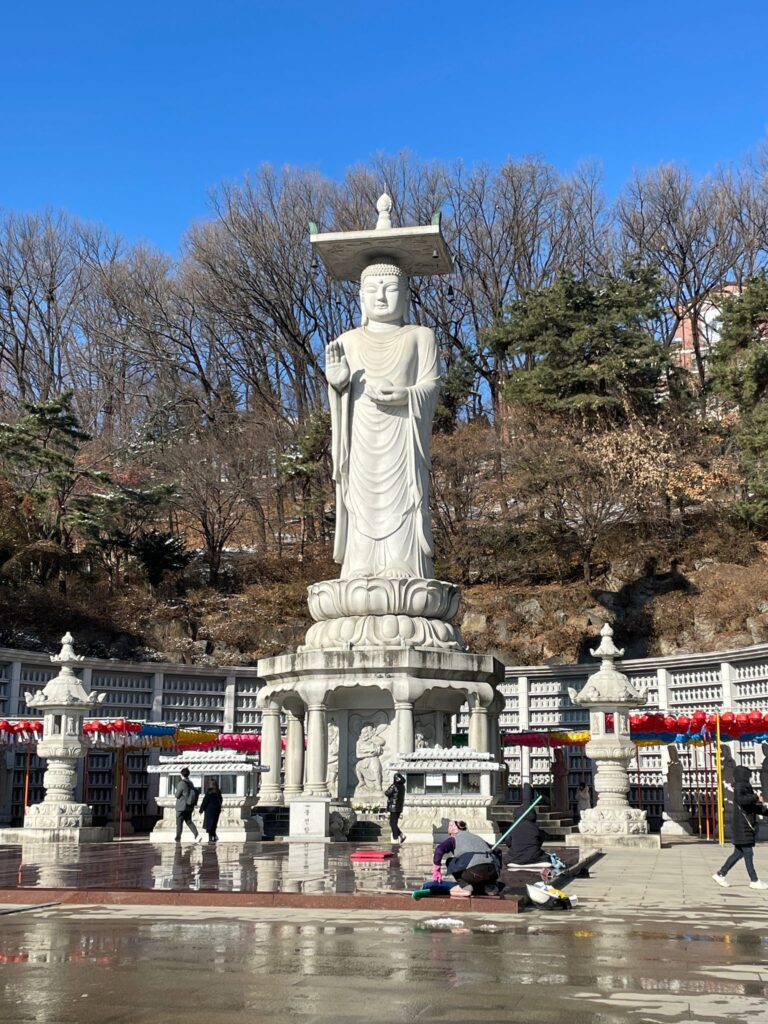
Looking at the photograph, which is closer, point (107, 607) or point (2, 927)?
point (2, 927)

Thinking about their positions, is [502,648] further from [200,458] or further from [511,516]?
[200,458]

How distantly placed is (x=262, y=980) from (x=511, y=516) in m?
27.0

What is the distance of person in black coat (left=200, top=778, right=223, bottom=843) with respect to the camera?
17656 mm

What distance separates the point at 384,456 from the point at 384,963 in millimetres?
16491

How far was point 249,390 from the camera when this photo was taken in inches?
1702

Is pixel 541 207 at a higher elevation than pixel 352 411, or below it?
higher

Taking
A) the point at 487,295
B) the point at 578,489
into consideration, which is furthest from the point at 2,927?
the point at 487,295

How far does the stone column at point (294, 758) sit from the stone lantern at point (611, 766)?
17.8 feet

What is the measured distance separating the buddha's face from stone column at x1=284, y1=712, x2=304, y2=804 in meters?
8.24

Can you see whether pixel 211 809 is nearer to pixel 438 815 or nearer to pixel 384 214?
pixel 438 815

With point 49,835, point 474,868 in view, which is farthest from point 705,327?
Result: point 474,868

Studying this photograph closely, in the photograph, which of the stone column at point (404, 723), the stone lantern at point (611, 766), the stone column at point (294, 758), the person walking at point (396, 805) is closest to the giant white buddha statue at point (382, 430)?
the stone column at point (294, 758)

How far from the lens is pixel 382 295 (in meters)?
23.3

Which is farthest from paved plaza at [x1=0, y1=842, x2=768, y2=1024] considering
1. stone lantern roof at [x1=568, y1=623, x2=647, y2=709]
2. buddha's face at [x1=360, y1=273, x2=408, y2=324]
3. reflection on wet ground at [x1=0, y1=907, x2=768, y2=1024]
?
buddha's face at [x1=360, y1=273, x2=408, y2=324]
